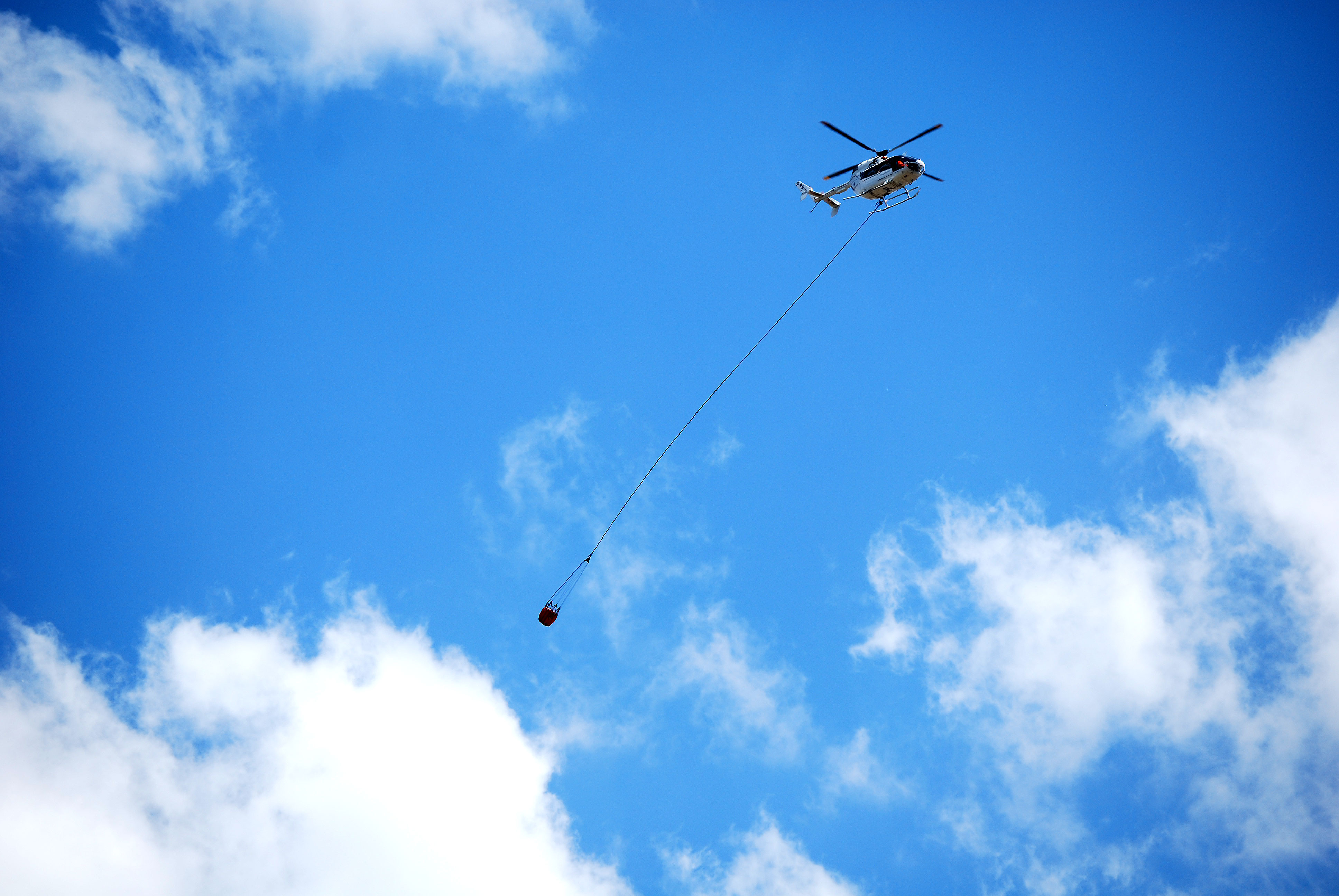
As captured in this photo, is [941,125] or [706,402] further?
[706,402]

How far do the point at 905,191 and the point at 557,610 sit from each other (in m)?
19.5

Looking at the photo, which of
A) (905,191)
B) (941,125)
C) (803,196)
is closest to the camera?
(941,125)

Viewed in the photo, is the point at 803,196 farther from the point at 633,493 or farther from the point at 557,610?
the point at 557,610

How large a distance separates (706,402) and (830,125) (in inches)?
423

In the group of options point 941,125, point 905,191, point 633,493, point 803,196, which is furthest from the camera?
point 803,196

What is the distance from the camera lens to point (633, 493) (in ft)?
96.4

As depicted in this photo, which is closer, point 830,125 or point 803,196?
point 830,125

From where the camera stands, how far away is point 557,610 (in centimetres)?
2577

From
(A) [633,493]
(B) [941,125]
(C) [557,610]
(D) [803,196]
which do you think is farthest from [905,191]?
(C) [557,610]

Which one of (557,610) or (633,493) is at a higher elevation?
(633,493)

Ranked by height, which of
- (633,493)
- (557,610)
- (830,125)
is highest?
(830,125)

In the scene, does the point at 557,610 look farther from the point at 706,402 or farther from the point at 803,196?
the point at 803,196

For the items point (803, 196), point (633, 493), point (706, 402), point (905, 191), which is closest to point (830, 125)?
point (905, 191)

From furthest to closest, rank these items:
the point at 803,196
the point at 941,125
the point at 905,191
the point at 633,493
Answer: the point at 803,196, the point at 633,493, the point at 905,191, the point at 941,125
